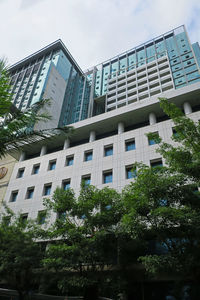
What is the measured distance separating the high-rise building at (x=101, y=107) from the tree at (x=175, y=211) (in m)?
5.38

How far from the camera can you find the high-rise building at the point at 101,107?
20.6m

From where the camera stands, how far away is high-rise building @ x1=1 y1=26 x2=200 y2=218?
67.5ft

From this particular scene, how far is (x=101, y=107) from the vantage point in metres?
62.9

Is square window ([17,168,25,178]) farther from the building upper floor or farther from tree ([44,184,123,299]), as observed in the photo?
the building upper floor

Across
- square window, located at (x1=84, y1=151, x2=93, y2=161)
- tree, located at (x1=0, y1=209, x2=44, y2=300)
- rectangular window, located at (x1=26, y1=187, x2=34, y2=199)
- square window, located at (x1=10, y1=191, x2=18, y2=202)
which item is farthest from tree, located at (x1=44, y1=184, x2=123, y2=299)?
square window, located at (x1=10, y1=191, x2=18, y2=202)

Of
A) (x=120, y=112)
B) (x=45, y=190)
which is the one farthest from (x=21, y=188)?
(x=120, y=112)

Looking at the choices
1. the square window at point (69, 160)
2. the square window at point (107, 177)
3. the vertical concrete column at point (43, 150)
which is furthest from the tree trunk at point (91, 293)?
the vertical concrete column at point (43, 150)

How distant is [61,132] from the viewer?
5641 millimetres

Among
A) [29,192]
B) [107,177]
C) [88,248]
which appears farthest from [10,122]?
[29,192]

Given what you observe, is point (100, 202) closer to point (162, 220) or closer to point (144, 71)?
point (162, 220)

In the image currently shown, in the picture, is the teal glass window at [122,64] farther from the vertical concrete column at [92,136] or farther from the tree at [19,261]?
the tree at [19,261]

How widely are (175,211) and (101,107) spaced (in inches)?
2211

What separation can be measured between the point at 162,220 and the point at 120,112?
16.0 m

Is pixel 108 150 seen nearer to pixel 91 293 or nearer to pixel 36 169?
pixel 36 169
